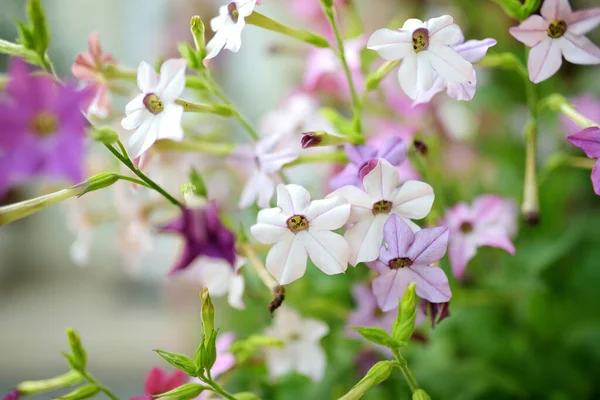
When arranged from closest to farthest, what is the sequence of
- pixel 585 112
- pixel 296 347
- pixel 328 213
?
pixel 328 213 → pixel 296 347 → pixel 585 112

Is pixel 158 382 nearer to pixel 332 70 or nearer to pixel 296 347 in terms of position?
pixel 296 347

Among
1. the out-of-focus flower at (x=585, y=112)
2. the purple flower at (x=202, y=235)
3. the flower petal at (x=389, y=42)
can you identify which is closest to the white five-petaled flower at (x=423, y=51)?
the flower petal at (x=389, y=42)

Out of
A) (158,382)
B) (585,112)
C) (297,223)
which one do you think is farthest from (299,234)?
(585,112)

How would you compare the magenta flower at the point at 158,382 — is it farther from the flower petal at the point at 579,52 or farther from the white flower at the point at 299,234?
the flower petal at the point at 579,52

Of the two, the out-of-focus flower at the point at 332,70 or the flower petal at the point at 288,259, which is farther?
the out-of-focus flower at the point at 332,70

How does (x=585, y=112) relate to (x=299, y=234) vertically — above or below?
below

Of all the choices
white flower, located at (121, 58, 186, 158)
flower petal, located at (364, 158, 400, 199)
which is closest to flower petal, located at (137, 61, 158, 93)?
white flower, located at (121, 58, 186, 158)
